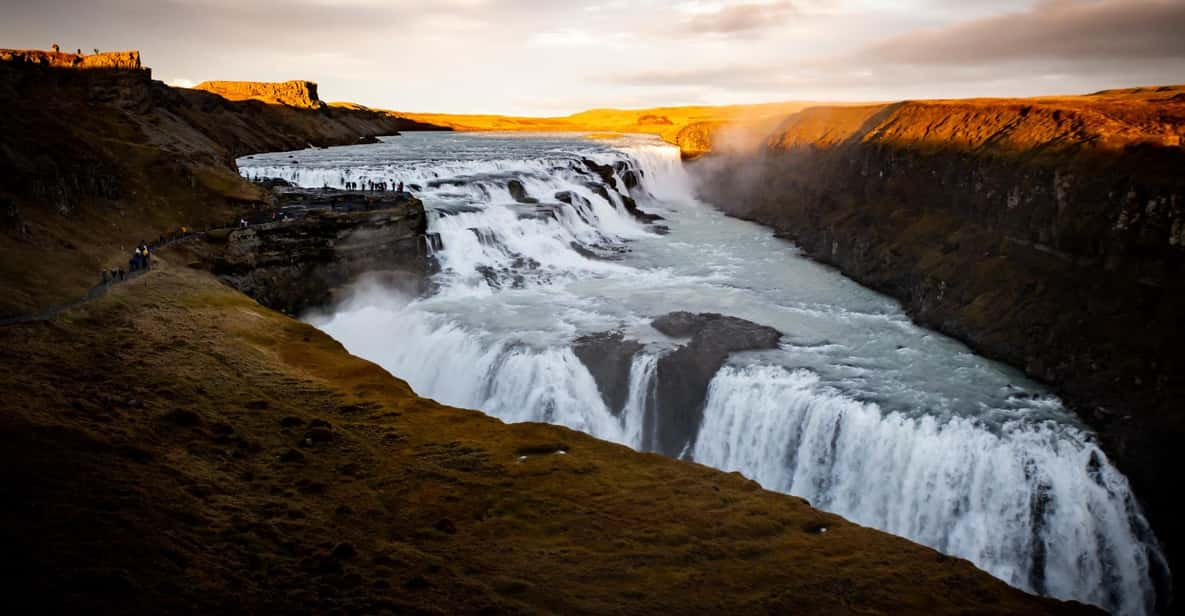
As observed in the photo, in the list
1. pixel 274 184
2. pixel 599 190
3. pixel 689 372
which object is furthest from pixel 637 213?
pixel 689 372

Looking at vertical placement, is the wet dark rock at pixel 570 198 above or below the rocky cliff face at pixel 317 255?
above

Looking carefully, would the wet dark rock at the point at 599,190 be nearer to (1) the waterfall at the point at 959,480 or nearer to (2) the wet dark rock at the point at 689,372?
(2) the wet dark rock at the point at 689,372

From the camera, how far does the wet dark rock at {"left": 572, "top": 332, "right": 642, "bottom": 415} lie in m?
22.7

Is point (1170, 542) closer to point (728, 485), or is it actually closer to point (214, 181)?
point (728, 485)

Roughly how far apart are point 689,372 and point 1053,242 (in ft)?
45.7

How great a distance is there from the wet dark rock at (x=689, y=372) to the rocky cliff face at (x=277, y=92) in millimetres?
105893

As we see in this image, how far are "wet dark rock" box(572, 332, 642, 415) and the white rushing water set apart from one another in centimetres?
25

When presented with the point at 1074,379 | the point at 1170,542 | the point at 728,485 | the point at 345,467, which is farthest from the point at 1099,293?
the point at 345,467

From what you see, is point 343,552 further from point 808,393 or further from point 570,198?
point 570,198

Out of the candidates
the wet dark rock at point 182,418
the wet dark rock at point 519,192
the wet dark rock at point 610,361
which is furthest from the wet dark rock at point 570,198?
the wet dark rock at point 182,418

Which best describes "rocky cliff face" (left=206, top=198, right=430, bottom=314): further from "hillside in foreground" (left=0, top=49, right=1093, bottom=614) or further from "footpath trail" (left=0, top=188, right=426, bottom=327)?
"hillside in foreground" (left=0, top=49, right=1093, bottom=614)

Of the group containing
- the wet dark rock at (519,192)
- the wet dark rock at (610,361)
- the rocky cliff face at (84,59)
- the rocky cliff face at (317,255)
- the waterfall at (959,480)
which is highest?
the rocky cliff face at (84,59)

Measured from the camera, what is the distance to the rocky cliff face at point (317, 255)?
28828 millimetres

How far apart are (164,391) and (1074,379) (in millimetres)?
23700
